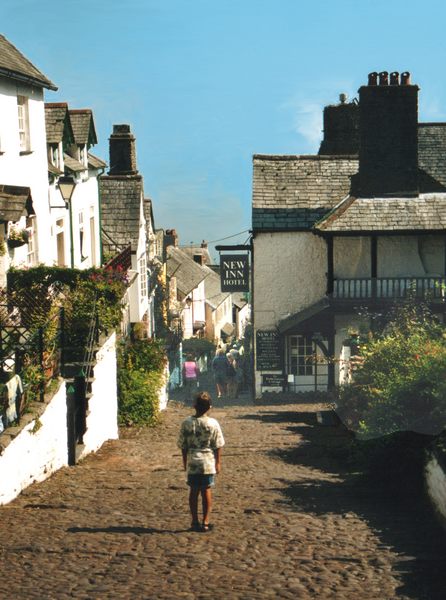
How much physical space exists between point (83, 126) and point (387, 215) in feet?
31.0

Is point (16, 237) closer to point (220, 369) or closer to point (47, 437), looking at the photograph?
point (47, 437)

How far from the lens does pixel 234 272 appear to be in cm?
3134

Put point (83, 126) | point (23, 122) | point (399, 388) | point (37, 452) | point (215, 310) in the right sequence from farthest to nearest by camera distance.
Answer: point (215, 310) → point (83, 126) → point (23, 122) → point (399, 388) → point (37, 452)

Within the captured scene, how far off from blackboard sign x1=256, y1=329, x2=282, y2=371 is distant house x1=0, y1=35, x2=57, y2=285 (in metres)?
9.79

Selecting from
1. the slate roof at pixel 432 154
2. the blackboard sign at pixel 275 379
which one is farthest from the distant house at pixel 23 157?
the slate roof at pixel 432 154

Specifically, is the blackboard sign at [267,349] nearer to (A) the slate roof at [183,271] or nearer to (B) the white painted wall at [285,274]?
(B) the white painted wall at [285,274]

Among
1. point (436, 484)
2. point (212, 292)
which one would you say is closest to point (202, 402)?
point (436, 484)

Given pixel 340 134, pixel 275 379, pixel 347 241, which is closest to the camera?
pixel 347 241

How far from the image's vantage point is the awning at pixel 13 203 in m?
15.7

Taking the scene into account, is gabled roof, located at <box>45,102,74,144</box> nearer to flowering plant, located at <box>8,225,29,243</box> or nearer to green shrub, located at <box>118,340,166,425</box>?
flowering plant, located at <box>8,225,29,243</box>

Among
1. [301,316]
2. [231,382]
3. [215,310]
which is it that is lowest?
[231,382]

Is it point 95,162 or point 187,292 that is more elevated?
point 95,162

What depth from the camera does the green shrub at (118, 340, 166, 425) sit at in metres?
19.1

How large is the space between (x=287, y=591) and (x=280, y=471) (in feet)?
19.0
